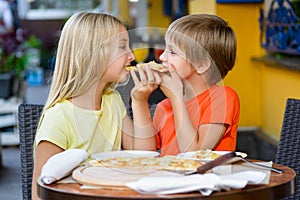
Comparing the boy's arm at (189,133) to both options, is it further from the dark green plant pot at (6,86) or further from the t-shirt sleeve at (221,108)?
the dark green plant pot at (6,86)

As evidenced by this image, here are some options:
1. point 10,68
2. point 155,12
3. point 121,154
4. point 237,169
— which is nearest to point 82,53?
point 121,154

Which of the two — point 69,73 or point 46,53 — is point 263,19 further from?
point 46,53

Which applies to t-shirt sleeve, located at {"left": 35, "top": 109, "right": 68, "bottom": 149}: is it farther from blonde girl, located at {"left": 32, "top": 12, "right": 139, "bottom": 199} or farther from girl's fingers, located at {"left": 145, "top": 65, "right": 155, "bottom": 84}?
girl's fingers, located at {"left": 145, "top": 65, "right": 155, "bottom": 84}

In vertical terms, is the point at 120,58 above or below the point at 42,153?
above

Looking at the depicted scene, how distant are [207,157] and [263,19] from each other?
2877mm

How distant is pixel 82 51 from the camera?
7.27ft

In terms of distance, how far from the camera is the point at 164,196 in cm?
165

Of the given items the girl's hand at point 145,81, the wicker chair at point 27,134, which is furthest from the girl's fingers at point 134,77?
the wicker chair at point 27,134

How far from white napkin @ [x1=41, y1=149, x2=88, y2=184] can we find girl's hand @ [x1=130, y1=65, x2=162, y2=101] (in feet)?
0.85

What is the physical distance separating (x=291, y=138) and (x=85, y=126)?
30.1 inches

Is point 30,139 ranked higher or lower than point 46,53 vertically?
higher

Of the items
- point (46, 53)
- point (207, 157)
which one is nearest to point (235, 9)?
point (207, 157)

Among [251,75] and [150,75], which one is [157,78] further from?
[251,75]

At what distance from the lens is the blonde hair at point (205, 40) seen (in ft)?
7.31
